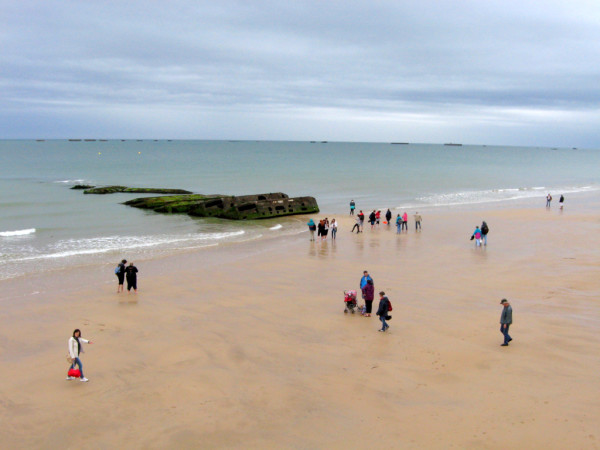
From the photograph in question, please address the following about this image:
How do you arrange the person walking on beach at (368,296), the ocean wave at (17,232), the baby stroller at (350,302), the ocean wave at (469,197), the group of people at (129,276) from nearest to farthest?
the person walking on beach at (368,296) < the baby stroller at (350,302) < the group of people at (129,276) < the ocean wave at (17,232) < the ocean wave at (469,197)

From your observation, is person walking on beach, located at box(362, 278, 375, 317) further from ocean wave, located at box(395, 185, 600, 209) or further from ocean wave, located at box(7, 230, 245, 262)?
ocean wave, located at box(395, 185, 600, 209)

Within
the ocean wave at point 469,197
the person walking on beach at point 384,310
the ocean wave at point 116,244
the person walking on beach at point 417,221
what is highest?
the ocean wave at point 469,197

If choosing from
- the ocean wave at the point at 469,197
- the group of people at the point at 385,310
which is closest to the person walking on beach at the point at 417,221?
the ocean wave at the point at 469,197

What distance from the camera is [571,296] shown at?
14898 mm

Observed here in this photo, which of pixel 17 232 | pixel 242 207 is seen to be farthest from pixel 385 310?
pixel 17 232

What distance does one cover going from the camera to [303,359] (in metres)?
10.8

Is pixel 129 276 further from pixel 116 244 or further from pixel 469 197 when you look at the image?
pixel 469 197

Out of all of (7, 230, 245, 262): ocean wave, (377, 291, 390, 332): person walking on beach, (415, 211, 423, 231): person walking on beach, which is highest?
(415, 211, 423, 231): person walking on beach

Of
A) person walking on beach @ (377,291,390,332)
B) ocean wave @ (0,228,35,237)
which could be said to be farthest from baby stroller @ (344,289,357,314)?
ocean wave @ (0,228,35,237)

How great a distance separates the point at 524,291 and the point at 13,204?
133ft

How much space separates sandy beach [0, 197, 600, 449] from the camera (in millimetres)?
8141

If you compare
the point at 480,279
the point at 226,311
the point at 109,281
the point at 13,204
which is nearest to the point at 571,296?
the point at 480,279

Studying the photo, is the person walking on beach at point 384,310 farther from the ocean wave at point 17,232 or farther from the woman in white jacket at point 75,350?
the ocean wave at point 17,232

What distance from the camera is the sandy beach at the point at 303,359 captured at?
814cm
